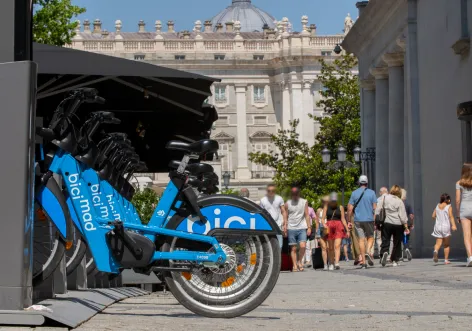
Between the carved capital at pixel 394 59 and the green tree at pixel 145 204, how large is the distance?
11750 millimetres

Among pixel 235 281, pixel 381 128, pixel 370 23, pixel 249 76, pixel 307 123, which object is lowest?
pixel 235 281

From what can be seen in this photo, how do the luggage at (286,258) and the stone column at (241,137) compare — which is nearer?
the luggage at (286,258)

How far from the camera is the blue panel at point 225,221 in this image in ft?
28.6

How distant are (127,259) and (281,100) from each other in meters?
143

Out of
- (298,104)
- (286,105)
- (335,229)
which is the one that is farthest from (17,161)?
(286,105)

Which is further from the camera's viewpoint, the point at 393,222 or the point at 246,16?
the point at 246,16

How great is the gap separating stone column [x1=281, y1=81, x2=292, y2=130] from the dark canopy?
5023 inches

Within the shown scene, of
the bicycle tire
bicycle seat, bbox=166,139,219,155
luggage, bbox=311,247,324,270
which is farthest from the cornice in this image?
bicycle seat, bbox=166,139,219,155

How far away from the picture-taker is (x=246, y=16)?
194m

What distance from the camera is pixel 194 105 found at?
1525 centimetres

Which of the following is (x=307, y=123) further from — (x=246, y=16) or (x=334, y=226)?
(x=334, y=226)

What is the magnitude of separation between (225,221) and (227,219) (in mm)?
20

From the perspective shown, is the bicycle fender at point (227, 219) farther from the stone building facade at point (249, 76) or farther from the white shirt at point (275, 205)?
the stone building facade at point (249, 76)

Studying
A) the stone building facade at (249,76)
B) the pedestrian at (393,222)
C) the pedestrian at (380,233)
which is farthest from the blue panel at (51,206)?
the stone building facade at (249,76)
